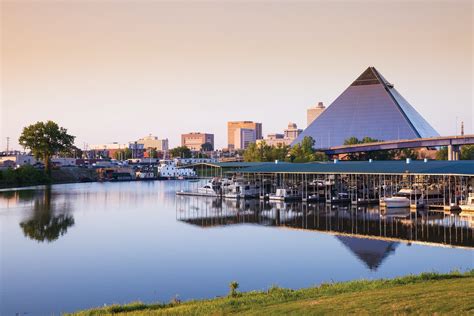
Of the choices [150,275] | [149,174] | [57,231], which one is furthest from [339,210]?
[149,174]

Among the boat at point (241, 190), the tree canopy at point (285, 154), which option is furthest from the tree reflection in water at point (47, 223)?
the tree canopy at point (285, 154)

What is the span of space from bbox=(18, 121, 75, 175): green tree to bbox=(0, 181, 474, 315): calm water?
54619 millimetres

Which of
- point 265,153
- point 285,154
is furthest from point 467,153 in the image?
point 265,153

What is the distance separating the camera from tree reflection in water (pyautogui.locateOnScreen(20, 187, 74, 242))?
34128 millimetres

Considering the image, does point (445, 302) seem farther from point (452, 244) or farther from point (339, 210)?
point (339, 210)

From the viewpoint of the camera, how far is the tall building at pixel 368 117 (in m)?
126

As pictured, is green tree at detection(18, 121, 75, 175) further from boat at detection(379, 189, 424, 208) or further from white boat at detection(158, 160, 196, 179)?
boat at detection(379, 189, 424, 208)

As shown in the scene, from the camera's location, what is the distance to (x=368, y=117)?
132000 mm

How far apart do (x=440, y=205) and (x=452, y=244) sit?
1729 centimetres

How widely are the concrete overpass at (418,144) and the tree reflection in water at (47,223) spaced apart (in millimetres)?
60491

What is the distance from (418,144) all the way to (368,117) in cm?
3762

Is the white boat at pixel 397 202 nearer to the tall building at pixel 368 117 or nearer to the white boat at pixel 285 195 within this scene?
the white boat at pixel 285 195

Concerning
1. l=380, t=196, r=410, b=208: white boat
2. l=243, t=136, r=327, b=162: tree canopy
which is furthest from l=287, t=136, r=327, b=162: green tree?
l=380, t=196, r=410, b=208: white boat

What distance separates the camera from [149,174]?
129375 mm
